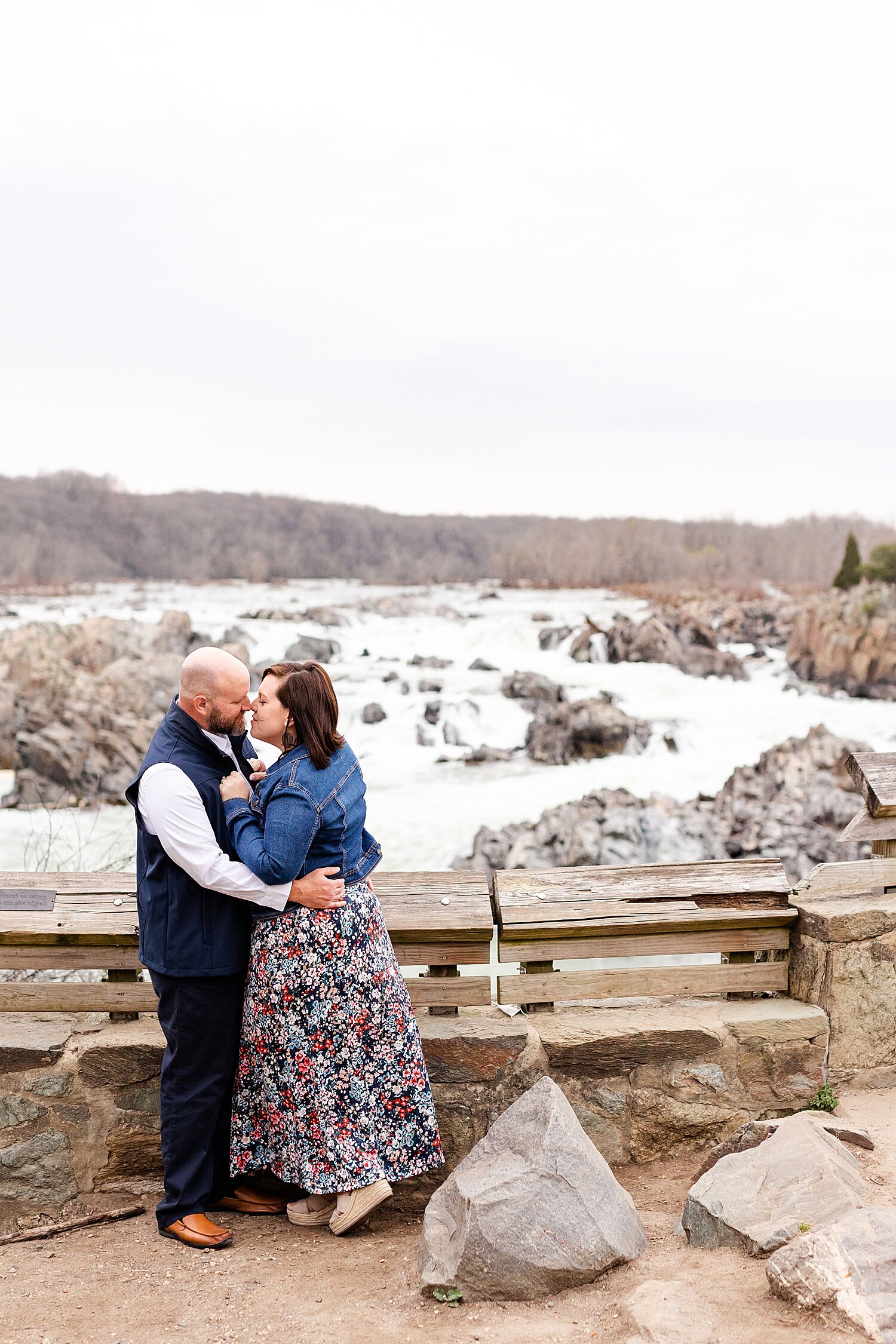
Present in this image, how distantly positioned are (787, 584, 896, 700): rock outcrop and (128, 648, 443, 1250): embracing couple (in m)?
20.5

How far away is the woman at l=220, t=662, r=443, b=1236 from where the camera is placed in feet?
9.67

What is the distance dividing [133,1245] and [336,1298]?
71 cm

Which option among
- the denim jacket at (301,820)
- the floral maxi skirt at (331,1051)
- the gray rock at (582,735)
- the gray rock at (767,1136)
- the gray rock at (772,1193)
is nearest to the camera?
the gray rock at (772,1193)

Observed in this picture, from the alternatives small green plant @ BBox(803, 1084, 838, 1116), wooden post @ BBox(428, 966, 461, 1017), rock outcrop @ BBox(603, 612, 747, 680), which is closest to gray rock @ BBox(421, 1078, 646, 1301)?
wooden post @ BBox(428, 966, 461, 1017)

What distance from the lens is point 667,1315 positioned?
236 cm

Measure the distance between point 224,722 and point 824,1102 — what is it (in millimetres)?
2290

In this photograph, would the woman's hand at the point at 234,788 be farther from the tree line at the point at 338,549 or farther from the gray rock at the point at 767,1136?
the tree line at the point at 338,549

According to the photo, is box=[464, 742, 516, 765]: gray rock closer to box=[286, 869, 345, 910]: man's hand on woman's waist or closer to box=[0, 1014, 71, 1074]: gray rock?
box=[0, 1014, 71, 1074]: gray rock

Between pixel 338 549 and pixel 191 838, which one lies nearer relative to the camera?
pixel 191 838

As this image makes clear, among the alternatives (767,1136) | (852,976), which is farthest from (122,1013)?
(852,976)

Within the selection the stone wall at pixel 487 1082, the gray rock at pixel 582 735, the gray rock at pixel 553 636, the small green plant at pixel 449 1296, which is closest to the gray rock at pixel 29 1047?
the stone wall at pixel 487 1082

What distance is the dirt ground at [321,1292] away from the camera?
96.4 inches

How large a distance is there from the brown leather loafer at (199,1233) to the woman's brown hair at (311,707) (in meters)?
1.35

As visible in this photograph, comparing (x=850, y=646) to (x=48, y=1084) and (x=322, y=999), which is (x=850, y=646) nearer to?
(x=322, y=999)
